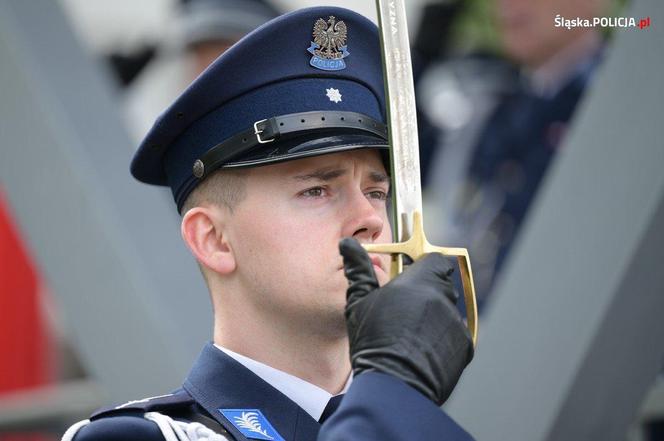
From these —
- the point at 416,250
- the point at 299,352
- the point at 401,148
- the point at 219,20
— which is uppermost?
the point at 219,20

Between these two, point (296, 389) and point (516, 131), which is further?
point (516, 131)

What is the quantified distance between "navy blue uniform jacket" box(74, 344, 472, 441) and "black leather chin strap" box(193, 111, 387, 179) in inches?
14.3

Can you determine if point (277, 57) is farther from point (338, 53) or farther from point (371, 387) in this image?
point (371, 387)

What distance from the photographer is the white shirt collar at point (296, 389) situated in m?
2.55

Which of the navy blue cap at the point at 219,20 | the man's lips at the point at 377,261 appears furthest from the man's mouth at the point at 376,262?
the navy blue cap at the point at 219,20

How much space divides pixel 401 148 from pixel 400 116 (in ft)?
0.17

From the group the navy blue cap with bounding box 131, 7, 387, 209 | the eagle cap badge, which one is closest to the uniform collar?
the navy blue cap with bounding box 131, 7, 387, 209

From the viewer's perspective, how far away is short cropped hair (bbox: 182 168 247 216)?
8.63ft

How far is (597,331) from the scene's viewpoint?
3.22m

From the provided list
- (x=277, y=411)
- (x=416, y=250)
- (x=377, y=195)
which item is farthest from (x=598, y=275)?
(x=416, y=250)

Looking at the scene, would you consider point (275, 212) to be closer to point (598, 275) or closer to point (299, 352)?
point (299, 352)

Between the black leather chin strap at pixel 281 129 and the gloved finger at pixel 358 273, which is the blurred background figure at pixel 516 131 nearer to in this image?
the black leather chin strap at pixel 281 129

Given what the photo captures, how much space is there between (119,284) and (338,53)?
1567 mm

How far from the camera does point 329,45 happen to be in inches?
108
